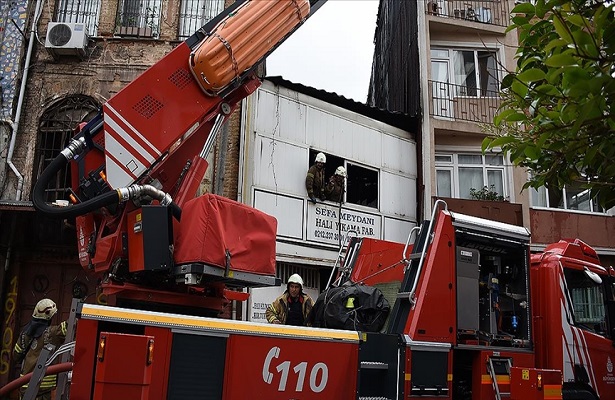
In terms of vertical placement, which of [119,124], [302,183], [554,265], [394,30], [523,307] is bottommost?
[523,307]

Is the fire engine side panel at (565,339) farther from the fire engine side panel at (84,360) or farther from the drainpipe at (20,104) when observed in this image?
the drainpipe at (20,104)

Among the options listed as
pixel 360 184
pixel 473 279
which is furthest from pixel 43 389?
pixel 360 184

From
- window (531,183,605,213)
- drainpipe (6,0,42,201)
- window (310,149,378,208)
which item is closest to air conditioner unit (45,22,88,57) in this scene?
drainpipe (6,0,42,201)

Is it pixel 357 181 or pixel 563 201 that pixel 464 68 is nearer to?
pixel 563 201

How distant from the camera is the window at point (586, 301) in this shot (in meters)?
6.73

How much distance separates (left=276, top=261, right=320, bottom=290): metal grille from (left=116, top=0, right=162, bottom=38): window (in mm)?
5819

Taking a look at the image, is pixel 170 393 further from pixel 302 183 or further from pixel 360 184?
pixel 360 184

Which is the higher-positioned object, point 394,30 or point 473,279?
point 394,30

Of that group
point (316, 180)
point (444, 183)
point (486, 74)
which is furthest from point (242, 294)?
point (486, 74)

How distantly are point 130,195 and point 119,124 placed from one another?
31.5 inches

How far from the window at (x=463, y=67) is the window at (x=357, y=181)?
14.7ft

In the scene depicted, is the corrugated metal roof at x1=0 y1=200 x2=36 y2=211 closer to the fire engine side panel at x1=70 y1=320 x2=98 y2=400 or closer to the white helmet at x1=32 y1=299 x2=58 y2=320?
the white helmet at x1=32 y1=299 x2=58 y2=320

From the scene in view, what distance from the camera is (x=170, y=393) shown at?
14.0ft

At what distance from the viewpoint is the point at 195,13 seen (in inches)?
515
